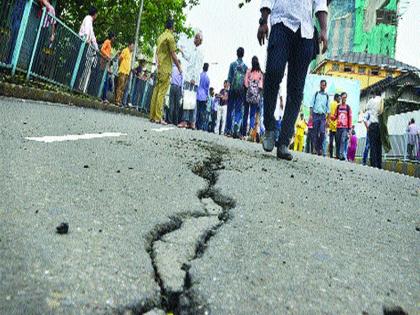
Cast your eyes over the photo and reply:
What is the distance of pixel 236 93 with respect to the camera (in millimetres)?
8891

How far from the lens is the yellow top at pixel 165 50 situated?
A: 24.6 feet

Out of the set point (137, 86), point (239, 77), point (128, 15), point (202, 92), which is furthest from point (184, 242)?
point (128, 15)

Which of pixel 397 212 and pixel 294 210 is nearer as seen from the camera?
pixel 294 210

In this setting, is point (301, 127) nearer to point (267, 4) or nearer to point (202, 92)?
point (202, 92)

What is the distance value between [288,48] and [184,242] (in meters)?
3.05

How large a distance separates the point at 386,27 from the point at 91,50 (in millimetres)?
56807

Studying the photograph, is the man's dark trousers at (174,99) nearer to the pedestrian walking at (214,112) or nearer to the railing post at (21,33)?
the railing post at (21,33)

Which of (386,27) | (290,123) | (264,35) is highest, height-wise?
(386,27)

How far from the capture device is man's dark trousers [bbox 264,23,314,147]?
4.05 m

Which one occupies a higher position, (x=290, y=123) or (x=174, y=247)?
(x=290, y=123)

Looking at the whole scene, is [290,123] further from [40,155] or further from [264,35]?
[40,155]

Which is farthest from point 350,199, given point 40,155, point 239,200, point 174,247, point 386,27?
point 386,27

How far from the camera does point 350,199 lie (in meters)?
2.71

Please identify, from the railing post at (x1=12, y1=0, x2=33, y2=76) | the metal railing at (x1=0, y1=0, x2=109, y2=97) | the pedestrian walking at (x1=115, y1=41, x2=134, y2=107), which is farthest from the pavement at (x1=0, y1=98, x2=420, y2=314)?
the pedestrian walking at (x1=115, y1=41, x2=134, y2=107)
